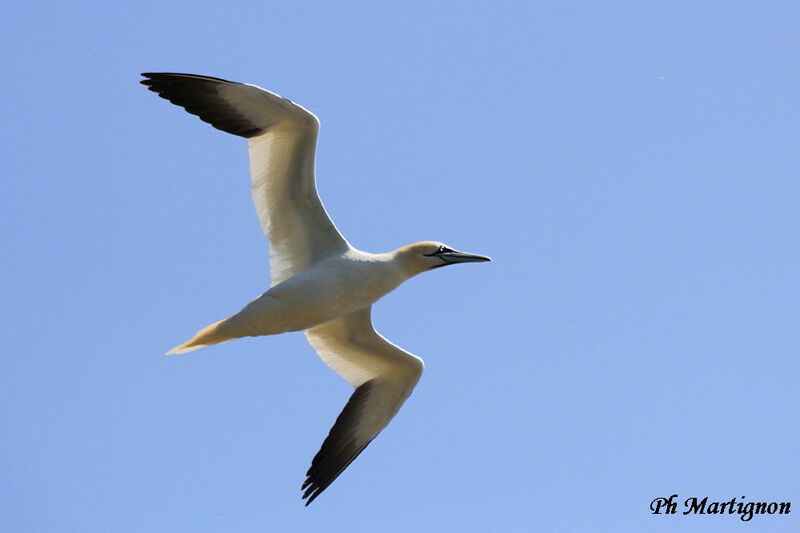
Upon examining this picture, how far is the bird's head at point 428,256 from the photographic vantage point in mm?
12664

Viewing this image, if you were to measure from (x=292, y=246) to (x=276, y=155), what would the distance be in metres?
0.97

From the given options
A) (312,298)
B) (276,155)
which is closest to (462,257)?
(312,298)

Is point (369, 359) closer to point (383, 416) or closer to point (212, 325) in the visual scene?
point (383, 416)

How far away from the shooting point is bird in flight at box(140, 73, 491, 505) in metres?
12.1

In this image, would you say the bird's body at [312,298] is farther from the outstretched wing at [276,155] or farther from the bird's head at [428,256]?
the outstretched wing at [276,155]

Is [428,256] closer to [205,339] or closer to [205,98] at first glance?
[205,339]

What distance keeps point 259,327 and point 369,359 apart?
6.16 ft

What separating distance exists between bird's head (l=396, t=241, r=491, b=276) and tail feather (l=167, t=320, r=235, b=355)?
6.30 feet

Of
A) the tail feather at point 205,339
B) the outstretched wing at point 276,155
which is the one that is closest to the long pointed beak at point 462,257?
the outstretched wing at point 276,155

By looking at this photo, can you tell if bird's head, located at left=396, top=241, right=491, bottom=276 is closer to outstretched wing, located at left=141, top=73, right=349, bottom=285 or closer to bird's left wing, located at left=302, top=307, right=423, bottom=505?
outstretched wing, located at left=141, top=73, right=349, bottom=285

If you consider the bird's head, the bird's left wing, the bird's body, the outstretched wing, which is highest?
the outstretched wing

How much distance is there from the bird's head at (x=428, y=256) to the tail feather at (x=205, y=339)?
1.92m

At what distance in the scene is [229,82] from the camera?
11.9 meters

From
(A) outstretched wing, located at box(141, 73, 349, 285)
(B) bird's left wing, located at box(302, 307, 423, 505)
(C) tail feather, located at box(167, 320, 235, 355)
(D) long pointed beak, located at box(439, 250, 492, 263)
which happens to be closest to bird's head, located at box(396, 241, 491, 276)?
(D) long pointed beak, located at box(439, 250, 492, 263)
